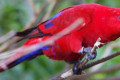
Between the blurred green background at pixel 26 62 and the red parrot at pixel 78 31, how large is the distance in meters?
0.51

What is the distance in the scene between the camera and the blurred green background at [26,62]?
8.34 ft

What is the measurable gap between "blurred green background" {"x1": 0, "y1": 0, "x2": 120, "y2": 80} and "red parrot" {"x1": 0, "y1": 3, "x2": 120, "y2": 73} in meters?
0.51

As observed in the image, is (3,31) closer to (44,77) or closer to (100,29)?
(44,77)

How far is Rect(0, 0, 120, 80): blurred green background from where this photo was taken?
2.54 m

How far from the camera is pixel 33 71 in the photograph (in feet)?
8.43

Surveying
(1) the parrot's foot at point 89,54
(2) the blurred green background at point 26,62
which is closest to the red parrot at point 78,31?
(1) the parrot's foot at point 89,54

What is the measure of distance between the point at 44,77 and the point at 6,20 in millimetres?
730

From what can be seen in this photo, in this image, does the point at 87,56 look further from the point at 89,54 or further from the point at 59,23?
the point at 59,23

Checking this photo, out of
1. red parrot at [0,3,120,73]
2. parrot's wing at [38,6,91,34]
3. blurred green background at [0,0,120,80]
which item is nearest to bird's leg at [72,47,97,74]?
red parrot at [0,3,120,73]

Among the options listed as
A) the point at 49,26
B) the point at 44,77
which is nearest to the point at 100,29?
the point at 49,26

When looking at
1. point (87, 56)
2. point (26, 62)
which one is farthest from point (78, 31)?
point (26, 62)

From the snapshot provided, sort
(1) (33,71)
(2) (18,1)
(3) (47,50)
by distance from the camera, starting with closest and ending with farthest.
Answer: (3) (47,50) < (1) (33,71) < (2) (18,1)

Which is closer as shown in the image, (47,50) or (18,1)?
(47,50)

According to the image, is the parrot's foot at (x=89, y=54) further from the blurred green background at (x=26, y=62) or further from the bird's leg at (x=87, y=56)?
the blurred green background at (x=26, y=62)
